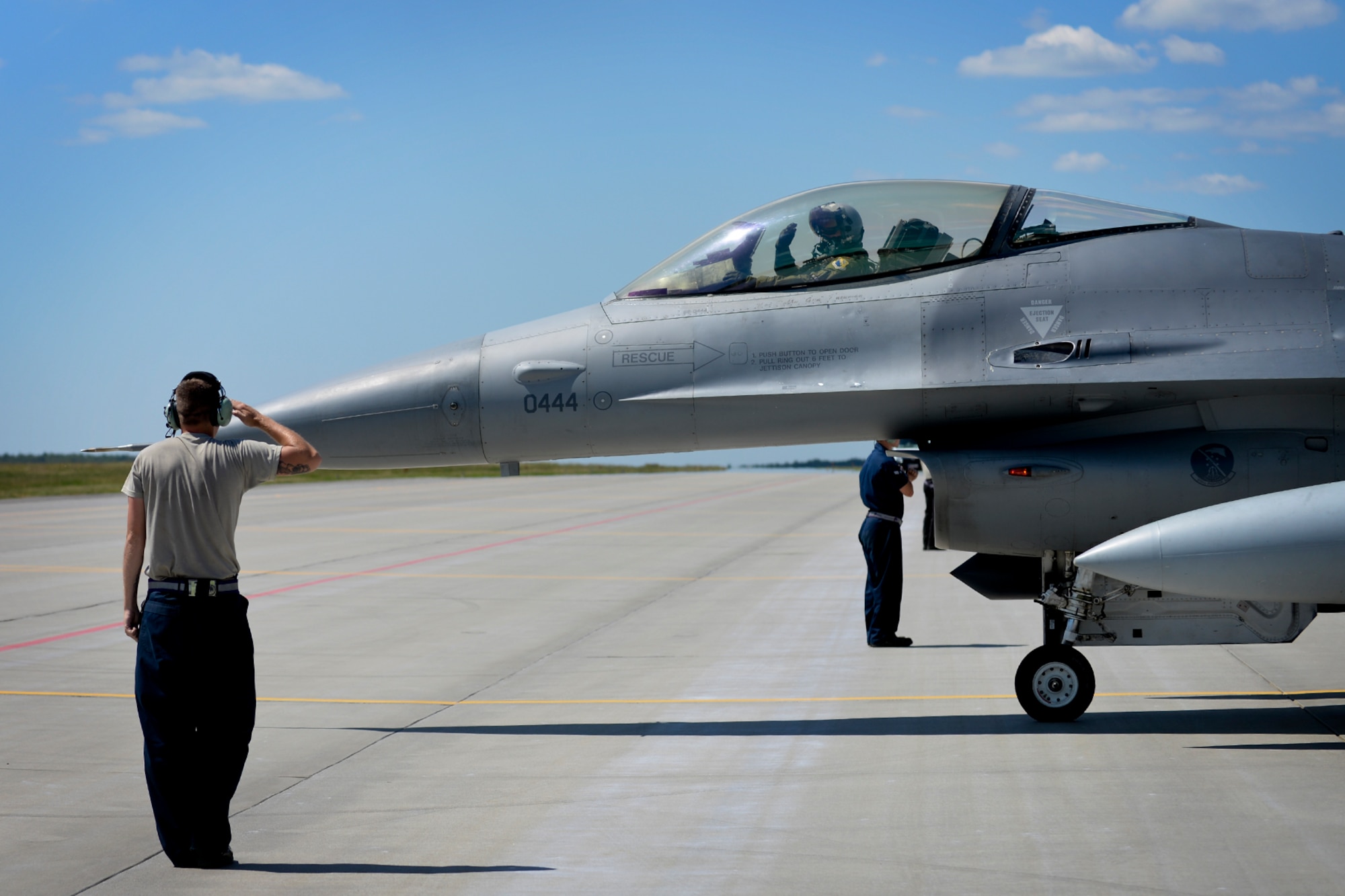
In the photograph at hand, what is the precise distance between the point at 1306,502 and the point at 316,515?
85.4 feet

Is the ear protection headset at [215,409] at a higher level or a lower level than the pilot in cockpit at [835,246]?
lower

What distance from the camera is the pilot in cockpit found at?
7688 millimetres

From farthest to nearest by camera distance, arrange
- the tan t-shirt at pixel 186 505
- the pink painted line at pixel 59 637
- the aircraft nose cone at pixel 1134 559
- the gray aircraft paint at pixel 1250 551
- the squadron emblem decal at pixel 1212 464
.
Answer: the pink painted line at pixel 59 637 → the squadron emblem decal at pixel 1212 464 → the aircraft nose cone at pixel 1134 559 → the gray aircraft paint at pixel 1250 551 → the tan t-shirt at pixel 186 505

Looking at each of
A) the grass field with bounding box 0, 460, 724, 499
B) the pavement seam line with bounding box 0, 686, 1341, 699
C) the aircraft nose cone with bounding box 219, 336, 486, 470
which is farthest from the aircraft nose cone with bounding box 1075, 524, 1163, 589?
the grass field with bounding box 0, 460, 724, 499

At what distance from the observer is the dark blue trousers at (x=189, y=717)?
4785mm

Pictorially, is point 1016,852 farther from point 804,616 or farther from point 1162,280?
point 804,616

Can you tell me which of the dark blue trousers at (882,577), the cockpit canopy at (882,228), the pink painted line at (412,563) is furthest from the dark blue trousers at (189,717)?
the pink painted line at (412,563)

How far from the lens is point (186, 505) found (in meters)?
4.90

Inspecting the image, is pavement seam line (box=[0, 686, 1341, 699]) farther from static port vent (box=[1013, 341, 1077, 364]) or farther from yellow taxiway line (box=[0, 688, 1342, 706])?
static port vent (box=[1013, 341, 1077, 364])

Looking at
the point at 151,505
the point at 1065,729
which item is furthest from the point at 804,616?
the point at 151,505

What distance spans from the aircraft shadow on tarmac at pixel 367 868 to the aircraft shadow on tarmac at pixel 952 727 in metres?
2.40

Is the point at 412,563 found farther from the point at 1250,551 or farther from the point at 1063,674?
the point at 1250,551

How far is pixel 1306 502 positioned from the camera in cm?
638

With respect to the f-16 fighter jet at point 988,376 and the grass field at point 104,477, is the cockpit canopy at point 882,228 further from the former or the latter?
the grass field at point 104,477
